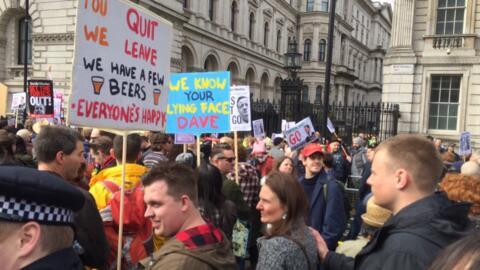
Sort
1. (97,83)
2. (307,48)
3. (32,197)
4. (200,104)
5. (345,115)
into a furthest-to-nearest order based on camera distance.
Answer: (307,48) < (345,115) < (200,104) < (97,83) < (32,197)

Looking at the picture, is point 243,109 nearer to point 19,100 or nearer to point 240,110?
point 240,110

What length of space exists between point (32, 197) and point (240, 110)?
7.00 m

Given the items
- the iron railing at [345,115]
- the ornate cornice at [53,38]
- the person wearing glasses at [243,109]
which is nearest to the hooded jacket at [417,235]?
the person wearing glasses at [243,109]

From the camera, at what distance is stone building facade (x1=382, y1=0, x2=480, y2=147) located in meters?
15.4

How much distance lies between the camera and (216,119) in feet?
19.2

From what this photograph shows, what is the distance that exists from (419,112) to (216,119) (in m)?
12.6

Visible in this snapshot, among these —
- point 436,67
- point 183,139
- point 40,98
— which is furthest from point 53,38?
point 183,139

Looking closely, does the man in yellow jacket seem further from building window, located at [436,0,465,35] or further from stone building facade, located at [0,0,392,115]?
stone building facade, located at [0,0,392,115]

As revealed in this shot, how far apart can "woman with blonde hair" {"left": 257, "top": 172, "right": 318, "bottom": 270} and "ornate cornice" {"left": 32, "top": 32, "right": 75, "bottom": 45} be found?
868 inches

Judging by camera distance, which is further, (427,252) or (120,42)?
(120,42)

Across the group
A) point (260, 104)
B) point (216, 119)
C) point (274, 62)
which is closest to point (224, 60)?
point (274, 62)

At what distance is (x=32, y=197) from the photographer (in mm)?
1468

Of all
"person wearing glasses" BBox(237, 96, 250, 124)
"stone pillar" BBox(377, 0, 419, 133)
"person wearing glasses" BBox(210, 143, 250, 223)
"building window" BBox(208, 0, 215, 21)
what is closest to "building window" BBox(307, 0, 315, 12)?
"building window" BBox(208, 0, 215, 21)

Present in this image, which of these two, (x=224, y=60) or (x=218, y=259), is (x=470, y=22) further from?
(x=224, y=60)
